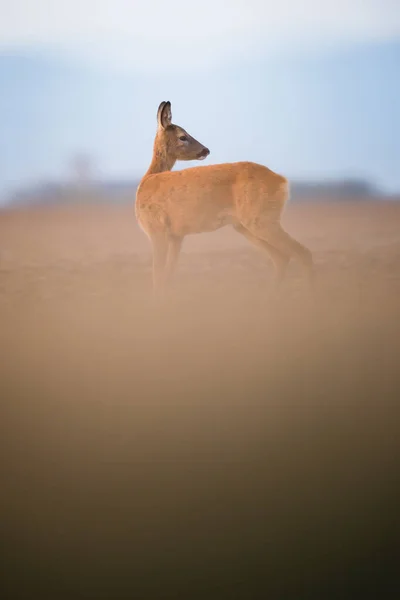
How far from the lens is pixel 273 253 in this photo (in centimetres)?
235

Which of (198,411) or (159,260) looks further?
(159,260)

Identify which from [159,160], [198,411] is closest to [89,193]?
[159,160]

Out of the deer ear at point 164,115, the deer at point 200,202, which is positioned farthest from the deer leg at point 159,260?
the deer ear at point 164,115

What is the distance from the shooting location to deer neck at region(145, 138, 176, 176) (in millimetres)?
2363

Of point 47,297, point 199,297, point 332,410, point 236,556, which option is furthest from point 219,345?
point 236,556

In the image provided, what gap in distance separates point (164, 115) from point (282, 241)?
59 centimetres

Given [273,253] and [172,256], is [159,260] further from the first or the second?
[273,253]

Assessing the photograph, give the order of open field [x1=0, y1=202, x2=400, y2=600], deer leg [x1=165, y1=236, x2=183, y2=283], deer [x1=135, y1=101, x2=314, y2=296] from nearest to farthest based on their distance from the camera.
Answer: open field [x1=0, y1=202, x2=400, y2=600], deer [x1=135, y1=101, x2=314, y2=296], deer leg [x1=165, y1=236, x2=183, y2=283]

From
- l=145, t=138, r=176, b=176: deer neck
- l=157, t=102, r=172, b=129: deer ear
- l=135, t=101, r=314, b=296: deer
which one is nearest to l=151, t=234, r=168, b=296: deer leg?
l=135, t=101, r=314, b=296: deer

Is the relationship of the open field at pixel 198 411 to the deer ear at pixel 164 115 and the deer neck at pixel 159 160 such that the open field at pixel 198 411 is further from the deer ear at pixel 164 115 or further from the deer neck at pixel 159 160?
the deer ear at pixel 164 115

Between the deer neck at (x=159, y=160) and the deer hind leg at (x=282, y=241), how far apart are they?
1.26 ft

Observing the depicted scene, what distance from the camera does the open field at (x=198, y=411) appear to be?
143 cm

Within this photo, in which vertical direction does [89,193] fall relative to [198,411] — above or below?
above

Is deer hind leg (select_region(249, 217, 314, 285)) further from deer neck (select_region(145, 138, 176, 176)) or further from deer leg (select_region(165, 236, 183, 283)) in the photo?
deer neck (select_region(145, 138, 176, 176))
